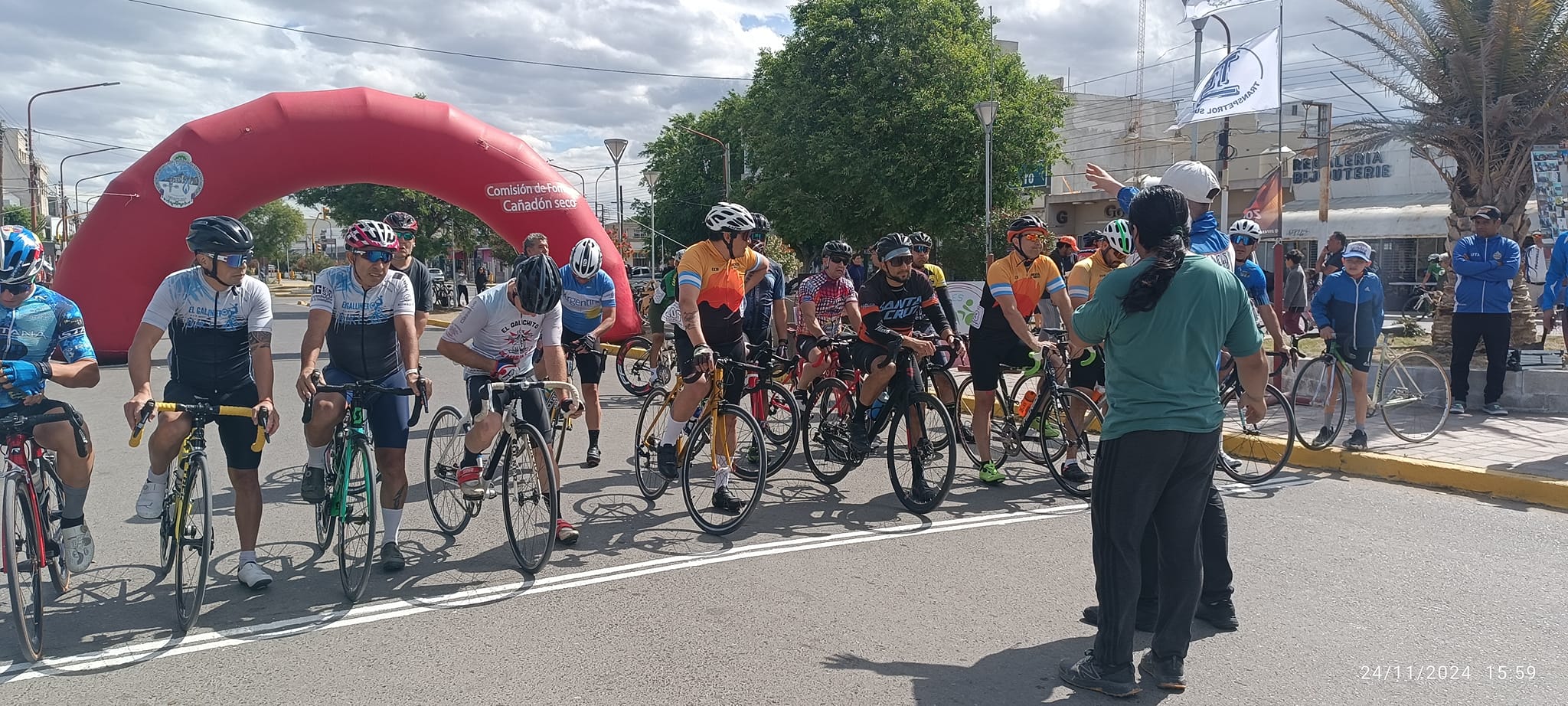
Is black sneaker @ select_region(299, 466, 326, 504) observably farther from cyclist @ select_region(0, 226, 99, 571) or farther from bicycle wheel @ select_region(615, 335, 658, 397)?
bicycle wheel @ select_region(615, 335, 658, 397)

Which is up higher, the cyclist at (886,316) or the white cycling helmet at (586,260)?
the white cycling helmet at (586,260)

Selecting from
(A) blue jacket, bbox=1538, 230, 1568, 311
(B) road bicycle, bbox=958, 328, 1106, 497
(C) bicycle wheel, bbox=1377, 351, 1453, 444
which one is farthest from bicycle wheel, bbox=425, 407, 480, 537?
(A) blue jacket, bbox=1538, 230, 1568, 311

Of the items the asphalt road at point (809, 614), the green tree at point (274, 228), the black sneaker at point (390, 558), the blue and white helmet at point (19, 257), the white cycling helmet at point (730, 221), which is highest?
the green tree at point (274, 228)

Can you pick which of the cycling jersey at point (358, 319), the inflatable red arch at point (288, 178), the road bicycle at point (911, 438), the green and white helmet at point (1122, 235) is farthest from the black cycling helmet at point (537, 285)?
the inflatable red arch at point (288, 178)

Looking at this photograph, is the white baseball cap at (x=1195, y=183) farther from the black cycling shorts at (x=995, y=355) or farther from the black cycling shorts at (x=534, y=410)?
the black cycling shorts at (x=534, y=410)

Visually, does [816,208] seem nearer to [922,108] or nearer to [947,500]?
[922,108]

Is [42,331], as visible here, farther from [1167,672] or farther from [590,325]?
[1167,672]

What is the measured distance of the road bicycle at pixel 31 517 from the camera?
13.4 feet

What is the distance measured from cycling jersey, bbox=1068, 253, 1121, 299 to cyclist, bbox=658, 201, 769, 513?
2.20 m

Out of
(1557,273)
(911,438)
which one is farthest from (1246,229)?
(911,438)

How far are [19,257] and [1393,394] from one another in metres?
9.58

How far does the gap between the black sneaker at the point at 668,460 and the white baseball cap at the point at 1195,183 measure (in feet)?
11.3

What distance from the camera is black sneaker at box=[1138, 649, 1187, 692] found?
3.82 m

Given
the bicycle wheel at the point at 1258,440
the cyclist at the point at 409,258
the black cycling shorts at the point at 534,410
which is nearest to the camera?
the black cycling shorts at the point at 534,410
